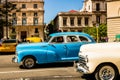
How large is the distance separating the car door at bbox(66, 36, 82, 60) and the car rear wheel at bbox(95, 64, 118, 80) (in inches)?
221

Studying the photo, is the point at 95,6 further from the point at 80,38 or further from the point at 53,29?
A: the point at 80,38

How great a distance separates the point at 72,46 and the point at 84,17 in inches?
3427

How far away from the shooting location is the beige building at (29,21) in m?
100

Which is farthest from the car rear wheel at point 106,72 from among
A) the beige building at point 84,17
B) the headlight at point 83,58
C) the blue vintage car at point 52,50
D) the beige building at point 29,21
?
the beige building at point 84,17

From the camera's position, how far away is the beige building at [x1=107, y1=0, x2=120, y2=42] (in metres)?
48.9

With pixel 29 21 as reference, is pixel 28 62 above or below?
below

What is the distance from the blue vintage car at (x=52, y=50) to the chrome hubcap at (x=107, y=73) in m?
5.54

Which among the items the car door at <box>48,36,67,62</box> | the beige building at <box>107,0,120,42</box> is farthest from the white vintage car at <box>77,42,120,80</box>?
the beige building at <box>107,0,120,42</box>

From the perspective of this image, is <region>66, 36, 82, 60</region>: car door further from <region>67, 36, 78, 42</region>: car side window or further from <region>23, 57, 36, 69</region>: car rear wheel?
<region>23, 57, 36, 69</region>: car rear wheel

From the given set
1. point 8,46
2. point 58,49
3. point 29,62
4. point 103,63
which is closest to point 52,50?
point 58,49

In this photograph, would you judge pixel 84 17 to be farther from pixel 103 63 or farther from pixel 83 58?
pixel 103 63

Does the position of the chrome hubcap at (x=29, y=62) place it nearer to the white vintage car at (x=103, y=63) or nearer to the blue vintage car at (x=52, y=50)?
the blue vintage car at (x=52, y=50)

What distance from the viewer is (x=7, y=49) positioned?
95.2ft

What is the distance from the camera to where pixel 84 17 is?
341 feet
